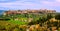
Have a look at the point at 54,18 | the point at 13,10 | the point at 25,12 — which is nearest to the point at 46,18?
the point at 54,18

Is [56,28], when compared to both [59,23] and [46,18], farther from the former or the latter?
[46,18]

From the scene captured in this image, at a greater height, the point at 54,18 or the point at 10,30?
the point at 54,18

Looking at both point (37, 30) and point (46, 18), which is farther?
point (46, 18)

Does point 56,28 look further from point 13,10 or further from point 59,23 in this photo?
point 13,10

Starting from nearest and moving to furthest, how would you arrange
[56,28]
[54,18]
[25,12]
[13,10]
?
1. [56,28]
2. [54,18]
3. [25,12]
4. [13,10]

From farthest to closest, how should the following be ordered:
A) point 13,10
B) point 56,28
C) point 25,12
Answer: point 13,10, point 25,12, point 56,28

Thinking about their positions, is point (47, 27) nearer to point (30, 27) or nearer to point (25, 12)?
point (30, 27)

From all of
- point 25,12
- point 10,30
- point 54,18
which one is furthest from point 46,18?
point 25,12

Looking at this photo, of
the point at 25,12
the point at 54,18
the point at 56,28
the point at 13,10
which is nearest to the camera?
the point at 56,28

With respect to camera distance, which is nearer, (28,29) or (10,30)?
(28,29)
